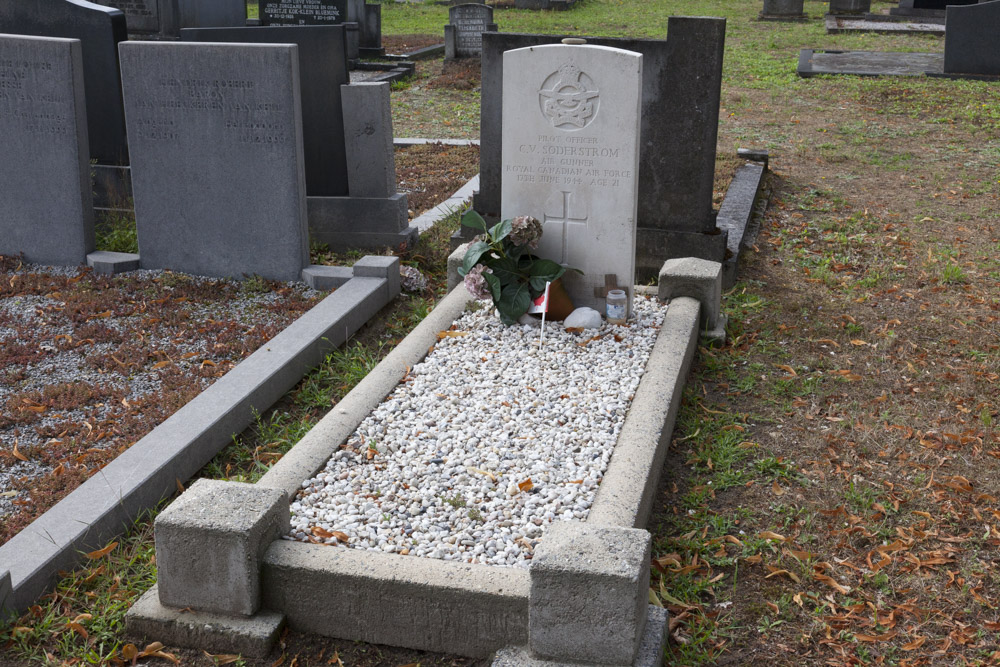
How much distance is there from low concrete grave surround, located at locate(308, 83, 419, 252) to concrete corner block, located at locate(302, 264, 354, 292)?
913mm

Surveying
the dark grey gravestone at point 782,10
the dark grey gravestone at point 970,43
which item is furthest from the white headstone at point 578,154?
the dark grey gravestone at point 782,10

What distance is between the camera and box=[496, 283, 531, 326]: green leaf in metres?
5.07

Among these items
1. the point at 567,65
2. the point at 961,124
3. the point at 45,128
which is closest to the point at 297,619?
the point at 567,65

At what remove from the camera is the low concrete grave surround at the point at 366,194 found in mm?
6926

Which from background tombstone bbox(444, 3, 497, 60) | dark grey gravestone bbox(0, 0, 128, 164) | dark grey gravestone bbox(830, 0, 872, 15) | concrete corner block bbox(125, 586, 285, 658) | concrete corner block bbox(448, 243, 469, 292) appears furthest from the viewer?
dark grey gravestone bbox(830, 0, 872, 15)

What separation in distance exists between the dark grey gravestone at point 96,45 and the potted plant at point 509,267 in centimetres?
361

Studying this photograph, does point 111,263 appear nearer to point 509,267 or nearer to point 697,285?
point 509,267

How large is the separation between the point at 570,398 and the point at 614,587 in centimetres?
156

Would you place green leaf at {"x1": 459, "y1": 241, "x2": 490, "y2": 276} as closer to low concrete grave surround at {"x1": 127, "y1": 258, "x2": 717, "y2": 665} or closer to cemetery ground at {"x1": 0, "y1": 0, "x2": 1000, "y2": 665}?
cemetery ground at {"x1": 0, "y1": 0, "x2": 1000, "y2": 665}

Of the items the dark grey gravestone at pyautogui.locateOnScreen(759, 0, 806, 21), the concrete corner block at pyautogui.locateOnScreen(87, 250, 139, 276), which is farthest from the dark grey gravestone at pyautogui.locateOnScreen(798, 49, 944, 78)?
the concrete corner block at pyautogui.locateOnScreen(87, 250, 139, 276)

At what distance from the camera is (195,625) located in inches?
125

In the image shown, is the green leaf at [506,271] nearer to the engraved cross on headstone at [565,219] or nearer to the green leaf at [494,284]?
the green leaf at [494,284]

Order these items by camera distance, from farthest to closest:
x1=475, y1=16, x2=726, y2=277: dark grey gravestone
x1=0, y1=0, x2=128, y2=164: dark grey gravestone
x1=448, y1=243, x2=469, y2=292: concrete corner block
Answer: x1=0, y1=0, x2=128, y2=164: dark grey gravestone, x1=475, y1=16, x2=726, y2=277: dark grey gravestone, x1=448, y1=243, x2=469, y2=292: concrete corner block

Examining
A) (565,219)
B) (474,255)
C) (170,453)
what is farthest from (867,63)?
(170,453)
